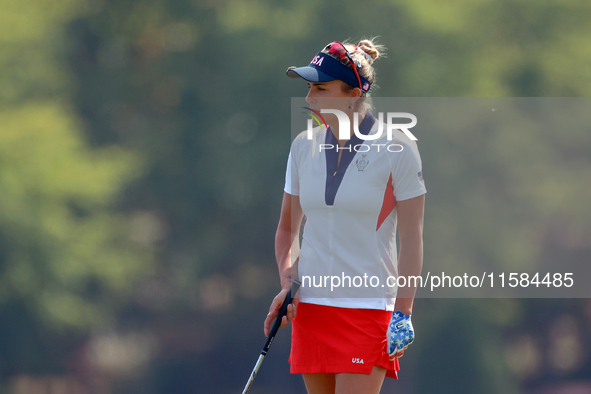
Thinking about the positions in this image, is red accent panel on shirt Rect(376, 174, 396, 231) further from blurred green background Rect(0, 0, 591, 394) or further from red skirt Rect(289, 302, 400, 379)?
blurred green background Rect(0, 0, 591, 394)

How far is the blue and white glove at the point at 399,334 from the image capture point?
163 centimetres

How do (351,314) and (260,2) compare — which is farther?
(260,2)

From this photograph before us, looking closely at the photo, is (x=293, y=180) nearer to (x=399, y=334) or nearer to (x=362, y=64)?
(x=362, y=64)

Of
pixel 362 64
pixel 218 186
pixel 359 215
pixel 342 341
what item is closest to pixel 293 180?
pixel 359 215

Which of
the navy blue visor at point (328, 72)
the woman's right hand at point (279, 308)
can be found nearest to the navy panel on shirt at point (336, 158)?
the navy blue visor at point (328, 72)

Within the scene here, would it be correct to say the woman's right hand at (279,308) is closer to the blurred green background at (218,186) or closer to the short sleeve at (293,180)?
the short sleeve at (293,180)

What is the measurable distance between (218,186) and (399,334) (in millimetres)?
1623

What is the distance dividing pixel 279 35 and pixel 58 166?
125cm

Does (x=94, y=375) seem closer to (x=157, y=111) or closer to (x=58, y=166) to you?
(x=58, y=166)

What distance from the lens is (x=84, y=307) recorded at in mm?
3014

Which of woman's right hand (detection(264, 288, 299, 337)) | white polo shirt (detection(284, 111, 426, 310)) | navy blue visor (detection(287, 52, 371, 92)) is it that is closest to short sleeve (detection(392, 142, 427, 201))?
white polo shirt (detection(284, 111, 426, 310))

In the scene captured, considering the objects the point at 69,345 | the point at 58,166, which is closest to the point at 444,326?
the point at 69,345

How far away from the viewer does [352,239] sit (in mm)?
1692

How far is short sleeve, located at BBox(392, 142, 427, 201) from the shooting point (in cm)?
166
